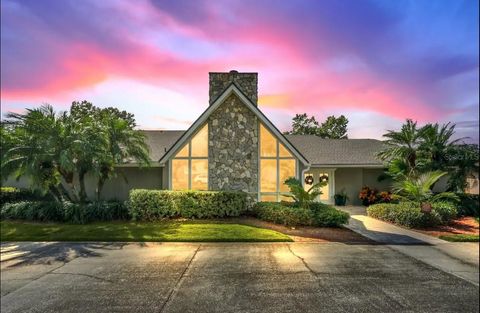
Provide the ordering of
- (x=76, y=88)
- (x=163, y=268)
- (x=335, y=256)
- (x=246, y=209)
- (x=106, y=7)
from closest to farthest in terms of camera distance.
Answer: (x=106, y=7) < (x=163, y=268) < (x=335, y=256) < (x=76, y=88) < (x=246, y=209)

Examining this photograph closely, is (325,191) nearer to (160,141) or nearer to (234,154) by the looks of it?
(234,154)

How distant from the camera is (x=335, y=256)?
339 inches

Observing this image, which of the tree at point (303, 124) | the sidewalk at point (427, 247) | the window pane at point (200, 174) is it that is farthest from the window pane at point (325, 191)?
the tree at point (303, 124)

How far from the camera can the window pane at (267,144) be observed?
15.5 metres

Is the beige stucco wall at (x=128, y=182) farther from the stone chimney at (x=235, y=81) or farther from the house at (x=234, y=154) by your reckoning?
the stone chimney at (x=235, y=81)

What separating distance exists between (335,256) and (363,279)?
1961 mm

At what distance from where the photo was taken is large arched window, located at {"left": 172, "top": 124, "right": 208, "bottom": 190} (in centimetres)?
1524

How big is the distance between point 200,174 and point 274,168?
340 cm

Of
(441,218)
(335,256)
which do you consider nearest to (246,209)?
(335,256)

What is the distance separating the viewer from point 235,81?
16.8 m

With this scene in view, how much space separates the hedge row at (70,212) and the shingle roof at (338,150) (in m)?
11.3

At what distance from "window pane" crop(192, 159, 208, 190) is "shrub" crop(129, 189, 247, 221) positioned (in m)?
1.31

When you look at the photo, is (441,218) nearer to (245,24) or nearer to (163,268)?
(163,268)

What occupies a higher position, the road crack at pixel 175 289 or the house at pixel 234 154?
the house at pixel 234 154
